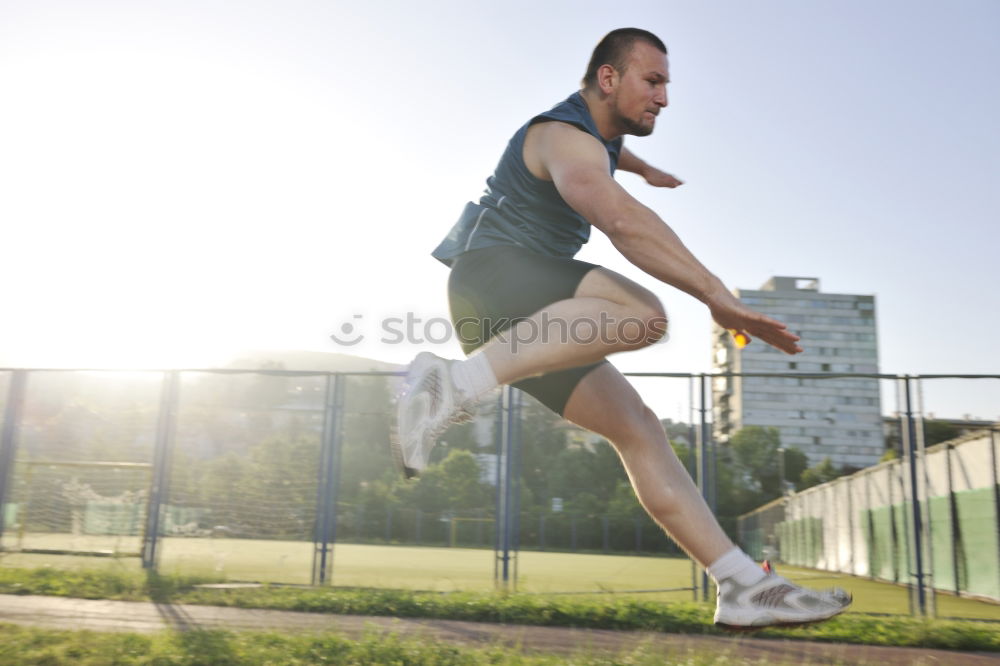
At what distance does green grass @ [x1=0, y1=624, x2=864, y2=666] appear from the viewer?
355cm

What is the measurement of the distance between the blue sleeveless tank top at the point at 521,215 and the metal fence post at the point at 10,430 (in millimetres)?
8431

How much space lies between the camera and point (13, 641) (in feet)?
12.4

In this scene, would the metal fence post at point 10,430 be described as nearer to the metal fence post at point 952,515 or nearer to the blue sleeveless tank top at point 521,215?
the blue sleeveless tank top at point 521,215

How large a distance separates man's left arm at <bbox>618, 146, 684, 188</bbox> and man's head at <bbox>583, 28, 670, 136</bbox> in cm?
72

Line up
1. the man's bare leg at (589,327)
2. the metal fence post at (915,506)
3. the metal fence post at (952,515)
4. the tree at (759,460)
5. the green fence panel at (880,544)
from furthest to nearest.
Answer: the metal fence post at (952,515), the green fence panel at (880,544), the tree at (759,460), the metal fence post at (915,506), the man's bare leg at (589,327)

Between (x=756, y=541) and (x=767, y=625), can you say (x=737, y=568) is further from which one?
(x=756, y=541)

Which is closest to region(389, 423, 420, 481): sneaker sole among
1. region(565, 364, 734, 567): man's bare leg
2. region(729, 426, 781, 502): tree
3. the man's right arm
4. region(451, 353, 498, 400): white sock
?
region(451, 353, 498, 400): white sock

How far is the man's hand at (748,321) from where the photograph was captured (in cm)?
193

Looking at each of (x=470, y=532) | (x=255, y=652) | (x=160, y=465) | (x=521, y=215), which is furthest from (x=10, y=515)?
(x=521, y=215)

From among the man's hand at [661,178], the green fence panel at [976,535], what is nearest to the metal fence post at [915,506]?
the green fence panel at [976,535]

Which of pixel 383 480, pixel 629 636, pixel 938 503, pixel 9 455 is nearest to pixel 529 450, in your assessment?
pixel 383 480

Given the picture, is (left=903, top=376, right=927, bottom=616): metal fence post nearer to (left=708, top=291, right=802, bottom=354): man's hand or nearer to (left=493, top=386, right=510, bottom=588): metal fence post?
(left=493, top=386, right=510, bottom=588): metal fence post

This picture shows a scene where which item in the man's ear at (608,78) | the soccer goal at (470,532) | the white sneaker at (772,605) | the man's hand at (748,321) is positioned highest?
the man's ear at (608,78)

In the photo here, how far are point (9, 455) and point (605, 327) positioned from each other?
8.90 meters
